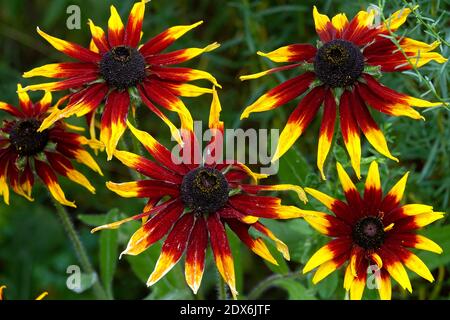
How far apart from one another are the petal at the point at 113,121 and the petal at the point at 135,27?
0.20m

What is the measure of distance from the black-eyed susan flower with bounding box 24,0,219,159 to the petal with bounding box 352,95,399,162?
1.14ft

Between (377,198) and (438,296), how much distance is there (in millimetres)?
975

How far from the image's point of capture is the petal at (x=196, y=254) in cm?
161

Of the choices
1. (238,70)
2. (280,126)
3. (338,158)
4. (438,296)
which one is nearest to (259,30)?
(280,126)

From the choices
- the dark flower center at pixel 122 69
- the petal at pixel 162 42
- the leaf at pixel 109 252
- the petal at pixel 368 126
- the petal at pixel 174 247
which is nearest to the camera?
the petal at pixel 174 247

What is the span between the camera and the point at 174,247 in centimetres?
163

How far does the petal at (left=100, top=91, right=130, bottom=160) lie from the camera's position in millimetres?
1707

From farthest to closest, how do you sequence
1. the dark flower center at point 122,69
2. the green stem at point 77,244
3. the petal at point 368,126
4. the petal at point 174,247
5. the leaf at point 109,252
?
the leaf at point 109,252 → the green stem at point 77,244 → the dark flower center at point 122,69 → the petal at point 368,126 → the petal at point 174,247

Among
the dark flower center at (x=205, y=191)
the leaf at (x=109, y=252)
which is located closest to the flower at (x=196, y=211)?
the dark flower center at (x=205, y=191)

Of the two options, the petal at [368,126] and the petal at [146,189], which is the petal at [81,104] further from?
the petal at [368,126]

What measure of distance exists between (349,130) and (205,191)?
0.37 meters

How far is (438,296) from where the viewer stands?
2.58 meters

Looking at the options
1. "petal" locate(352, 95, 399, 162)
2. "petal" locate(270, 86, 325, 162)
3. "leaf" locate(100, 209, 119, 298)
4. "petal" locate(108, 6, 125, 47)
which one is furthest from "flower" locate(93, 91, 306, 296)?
"leaf" locate(100, 209, 119, 298)

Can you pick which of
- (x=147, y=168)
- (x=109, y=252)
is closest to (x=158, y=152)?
(x=147, y=168)
